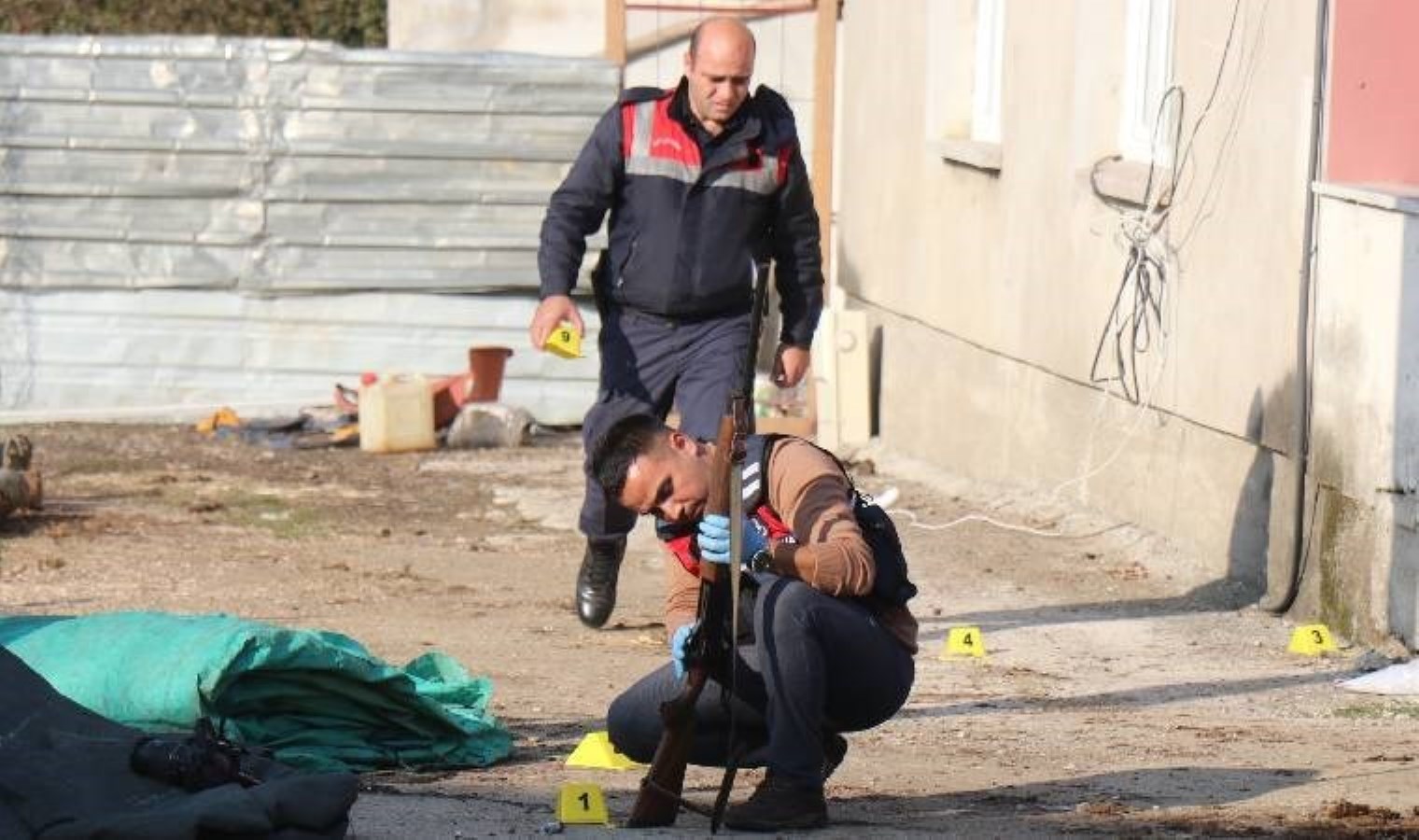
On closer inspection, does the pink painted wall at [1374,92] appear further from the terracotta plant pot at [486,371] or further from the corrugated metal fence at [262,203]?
the corrugated metal fence at [262,203]

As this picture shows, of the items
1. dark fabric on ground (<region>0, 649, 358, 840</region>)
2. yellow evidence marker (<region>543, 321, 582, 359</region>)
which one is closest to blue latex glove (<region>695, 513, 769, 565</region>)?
dark fabric on ground (<region>0, 649, 358, 840</region>)

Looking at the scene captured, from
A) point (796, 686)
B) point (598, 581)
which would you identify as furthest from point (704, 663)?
point (598, 581)

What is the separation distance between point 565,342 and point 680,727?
2134mm

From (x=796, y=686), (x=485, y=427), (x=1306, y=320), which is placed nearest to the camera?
(x=796, y=686)

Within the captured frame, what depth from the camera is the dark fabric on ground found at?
4789mm

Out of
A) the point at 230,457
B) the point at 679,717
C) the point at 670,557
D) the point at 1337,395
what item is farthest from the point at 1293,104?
the point at 230,457

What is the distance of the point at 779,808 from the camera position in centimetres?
539

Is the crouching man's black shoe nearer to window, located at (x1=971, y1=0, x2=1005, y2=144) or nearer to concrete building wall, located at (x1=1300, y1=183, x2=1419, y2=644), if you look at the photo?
concrete building wall, located at (x1=1300, y1=183, x2=1419, y2=644)

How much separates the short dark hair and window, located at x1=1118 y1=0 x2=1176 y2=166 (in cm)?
529

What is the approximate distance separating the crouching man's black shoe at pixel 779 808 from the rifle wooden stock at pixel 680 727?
0.17 m

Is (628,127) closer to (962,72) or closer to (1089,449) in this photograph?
(1089,449)

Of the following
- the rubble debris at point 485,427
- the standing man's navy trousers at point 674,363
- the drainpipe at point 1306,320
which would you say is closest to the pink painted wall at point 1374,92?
the drainpipe at point 1306,320

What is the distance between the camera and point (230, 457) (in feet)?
44.3

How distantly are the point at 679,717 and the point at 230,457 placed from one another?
27.8 feet
